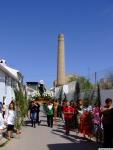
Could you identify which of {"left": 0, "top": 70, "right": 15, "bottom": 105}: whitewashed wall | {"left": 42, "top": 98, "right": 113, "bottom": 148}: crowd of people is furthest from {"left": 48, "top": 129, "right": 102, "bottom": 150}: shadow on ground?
{"left": 0, "top": 70, "right": 15, "bottom": 105}: whitewashed wall

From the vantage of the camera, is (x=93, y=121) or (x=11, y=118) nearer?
(x=11, y=118)

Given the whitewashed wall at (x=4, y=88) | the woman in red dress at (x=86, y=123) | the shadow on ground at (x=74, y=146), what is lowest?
the shadow on ground at (x=74, y=146)

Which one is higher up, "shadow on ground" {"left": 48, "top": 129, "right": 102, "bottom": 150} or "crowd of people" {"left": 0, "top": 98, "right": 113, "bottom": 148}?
"crowd of people" {"left": 0, "top": 98, "right": 113, "bottom": 148}

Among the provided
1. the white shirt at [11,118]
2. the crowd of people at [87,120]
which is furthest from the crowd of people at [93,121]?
the white shirt at [11,118]

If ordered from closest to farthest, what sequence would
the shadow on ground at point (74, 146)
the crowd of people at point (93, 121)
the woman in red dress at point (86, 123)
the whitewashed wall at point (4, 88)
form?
1. the crowd of people at point (93, 121)
2. the shadow on ground at point (74, 146)
3. the woman in red dress at point (86, 123)
4. the whitewashed wall at point (4, 88)

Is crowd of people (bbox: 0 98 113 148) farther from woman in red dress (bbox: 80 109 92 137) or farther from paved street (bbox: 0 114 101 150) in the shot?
paved street (bbox: 0 114 101 150)

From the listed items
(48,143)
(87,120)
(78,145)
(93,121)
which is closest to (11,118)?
(48,143)

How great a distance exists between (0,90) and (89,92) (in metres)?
8.48

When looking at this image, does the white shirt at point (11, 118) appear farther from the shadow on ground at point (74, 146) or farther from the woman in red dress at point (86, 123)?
the woman in red dress at point (86, 123)

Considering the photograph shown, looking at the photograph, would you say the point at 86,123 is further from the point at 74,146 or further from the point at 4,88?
the point at 4,88

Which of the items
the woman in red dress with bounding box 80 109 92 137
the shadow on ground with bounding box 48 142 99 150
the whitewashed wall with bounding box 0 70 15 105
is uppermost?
the whitewashed wall with bounding box 0 70 15 105

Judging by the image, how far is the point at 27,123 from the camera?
107ft

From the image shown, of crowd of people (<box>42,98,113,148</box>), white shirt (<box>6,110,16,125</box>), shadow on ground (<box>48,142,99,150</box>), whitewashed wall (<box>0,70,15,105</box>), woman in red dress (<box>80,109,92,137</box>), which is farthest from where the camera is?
whitewashed wall (<box>0,70,15,105</box>)

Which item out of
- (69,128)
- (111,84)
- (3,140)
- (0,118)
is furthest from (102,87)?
(0,118)
